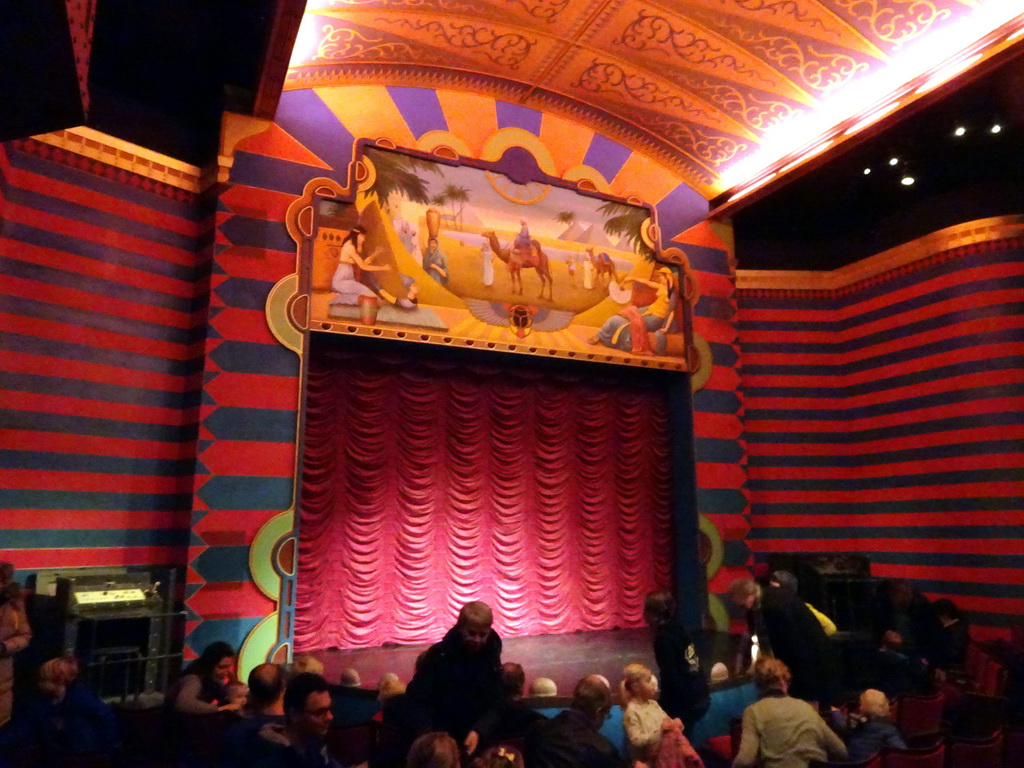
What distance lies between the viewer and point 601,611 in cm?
1019

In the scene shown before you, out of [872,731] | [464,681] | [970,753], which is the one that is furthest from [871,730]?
[464,681]

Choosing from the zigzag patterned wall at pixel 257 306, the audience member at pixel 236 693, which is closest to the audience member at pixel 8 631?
the audience member at pixel 236 693

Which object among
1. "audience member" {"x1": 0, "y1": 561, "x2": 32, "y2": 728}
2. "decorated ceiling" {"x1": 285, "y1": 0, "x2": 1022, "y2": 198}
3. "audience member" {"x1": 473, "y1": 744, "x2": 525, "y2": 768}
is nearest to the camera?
"audience member" {"x1": 473, "y1": 744, "x2": 525, "y2": 768}

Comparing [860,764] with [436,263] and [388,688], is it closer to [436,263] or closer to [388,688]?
[388,688]

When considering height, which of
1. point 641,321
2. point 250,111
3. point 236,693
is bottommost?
point 236,693

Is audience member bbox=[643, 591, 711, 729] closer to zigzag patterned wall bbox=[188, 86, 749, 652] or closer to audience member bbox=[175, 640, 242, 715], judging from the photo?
audience member bbox=[175, 640, 242, 715]

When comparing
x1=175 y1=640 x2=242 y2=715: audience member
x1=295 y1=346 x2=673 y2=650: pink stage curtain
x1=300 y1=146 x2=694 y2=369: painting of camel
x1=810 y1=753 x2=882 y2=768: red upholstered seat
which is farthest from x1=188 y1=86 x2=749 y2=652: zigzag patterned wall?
x1=810 y1=753 x2=882 y2=768: red upholstered seat

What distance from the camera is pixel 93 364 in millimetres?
7410

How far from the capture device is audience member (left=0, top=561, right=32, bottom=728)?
17.1 ft

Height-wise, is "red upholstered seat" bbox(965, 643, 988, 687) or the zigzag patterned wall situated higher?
the zigzag patterned wall

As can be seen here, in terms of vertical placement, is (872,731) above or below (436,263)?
below

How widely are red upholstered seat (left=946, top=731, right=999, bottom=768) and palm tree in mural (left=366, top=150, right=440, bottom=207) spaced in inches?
295

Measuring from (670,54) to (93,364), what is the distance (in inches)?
299

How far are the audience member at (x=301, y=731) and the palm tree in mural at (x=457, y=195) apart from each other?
7250 mm
